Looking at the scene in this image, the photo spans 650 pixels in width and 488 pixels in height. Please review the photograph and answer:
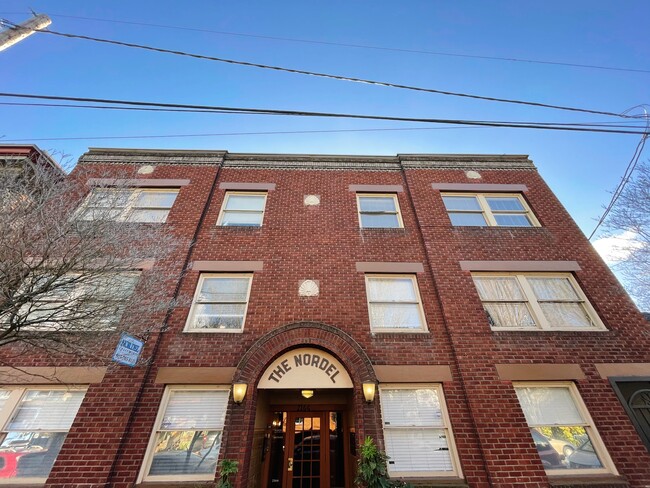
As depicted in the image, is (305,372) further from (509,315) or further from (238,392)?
(509,315)

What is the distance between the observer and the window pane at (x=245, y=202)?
380 inches

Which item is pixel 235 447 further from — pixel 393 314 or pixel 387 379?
pixel 393 314

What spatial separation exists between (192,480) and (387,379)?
4222mm

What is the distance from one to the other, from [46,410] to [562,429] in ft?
34.7

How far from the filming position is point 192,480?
5535 mm

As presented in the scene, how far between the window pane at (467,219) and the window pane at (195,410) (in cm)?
803

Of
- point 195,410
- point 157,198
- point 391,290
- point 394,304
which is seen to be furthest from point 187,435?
point 157,198

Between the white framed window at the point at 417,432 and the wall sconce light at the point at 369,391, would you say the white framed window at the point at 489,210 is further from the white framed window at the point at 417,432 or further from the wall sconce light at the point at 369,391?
the wall sconce light at the point at 369,391

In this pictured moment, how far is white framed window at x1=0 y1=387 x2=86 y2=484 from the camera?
5.50 metres

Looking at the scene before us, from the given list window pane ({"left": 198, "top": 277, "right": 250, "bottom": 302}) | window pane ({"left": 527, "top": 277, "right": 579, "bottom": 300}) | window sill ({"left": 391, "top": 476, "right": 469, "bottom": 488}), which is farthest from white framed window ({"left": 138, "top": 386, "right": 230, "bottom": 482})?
window pane ({"left": 527, "top": 277, "right": 579, "bottom": 300})

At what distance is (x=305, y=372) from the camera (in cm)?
655

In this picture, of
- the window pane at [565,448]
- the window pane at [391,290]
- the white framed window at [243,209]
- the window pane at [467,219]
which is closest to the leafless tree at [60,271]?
the white framed window at [243,209]

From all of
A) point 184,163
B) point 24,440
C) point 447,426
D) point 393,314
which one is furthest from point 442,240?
point 24,440

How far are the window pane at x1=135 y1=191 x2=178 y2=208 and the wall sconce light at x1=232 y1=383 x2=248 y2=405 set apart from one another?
6306mm
